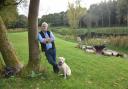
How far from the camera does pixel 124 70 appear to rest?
1166 cm

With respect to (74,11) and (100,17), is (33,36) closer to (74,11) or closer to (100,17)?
(74,11)

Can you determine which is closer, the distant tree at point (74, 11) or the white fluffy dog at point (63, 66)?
the white fluffy dog at point (63, 66)

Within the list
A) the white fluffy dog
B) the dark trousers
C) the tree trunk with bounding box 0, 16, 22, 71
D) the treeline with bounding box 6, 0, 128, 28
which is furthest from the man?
the treeline with bounding box 6, 0, 128, 28

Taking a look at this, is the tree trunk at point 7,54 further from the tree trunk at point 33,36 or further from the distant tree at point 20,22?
the distant tree at point 20,22

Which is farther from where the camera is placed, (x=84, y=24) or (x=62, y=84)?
(x=84, y=24)

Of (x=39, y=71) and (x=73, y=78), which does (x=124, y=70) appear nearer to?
(x=73, y=78)

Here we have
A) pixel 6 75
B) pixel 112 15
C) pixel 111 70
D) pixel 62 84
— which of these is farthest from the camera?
pixel 112 15

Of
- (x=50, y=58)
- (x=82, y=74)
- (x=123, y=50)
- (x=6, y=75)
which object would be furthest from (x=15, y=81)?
(x=123, y=50)

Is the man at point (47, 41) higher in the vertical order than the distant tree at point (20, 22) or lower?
higher

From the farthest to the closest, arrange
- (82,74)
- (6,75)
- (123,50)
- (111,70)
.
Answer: (123,50) → (111,70) → (82,74) → (6,75)

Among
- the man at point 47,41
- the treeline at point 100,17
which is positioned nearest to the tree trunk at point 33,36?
the man at point 47,41

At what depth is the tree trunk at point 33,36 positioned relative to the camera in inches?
362

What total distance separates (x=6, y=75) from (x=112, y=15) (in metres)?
73.6

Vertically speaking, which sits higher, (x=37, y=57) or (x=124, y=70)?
(x=37, y=57)
